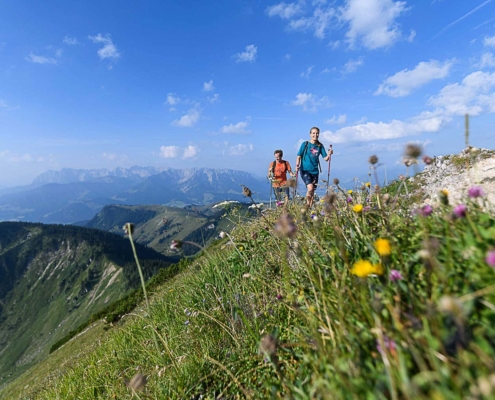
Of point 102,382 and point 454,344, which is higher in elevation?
point 454,344

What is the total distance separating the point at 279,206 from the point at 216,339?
10.5ft

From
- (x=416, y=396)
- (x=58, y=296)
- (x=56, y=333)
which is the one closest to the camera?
(x=416, y=396)

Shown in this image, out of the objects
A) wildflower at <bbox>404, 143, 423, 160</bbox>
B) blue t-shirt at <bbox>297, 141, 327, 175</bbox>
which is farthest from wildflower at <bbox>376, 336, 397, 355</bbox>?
blue t-shirt at <bbox>297, 141, 327, 175</bbox>

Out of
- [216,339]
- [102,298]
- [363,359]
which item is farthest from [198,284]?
[102,298]

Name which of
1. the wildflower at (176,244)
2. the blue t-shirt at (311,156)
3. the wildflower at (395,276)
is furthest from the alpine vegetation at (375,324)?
the blue t-shirt at (311,156)

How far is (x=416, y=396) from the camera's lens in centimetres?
95

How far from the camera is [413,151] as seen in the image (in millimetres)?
2156

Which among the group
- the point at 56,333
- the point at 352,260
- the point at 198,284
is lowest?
the point at 56,333

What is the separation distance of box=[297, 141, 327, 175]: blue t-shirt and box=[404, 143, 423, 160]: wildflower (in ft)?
29.7

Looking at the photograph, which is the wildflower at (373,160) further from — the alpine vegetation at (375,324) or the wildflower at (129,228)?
the wildflower at (129,228)

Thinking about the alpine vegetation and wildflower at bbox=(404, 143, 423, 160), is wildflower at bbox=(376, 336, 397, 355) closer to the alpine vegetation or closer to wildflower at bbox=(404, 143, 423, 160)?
the alpine vegetation

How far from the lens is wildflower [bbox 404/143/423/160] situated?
7.02ft

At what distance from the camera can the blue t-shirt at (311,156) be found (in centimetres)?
1122

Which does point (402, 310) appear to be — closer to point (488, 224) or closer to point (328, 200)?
point (488, 224)
